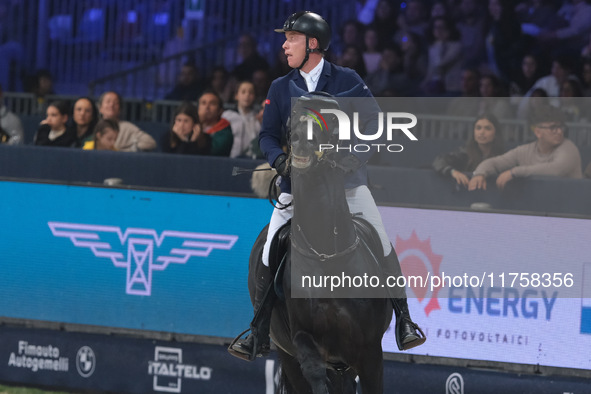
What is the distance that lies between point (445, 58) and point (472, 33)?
55 centimetres

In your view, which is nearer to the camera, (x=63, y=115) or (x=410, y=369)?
(x=410, y=369)

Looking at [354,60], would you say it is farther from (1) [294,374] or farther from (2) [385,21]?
(1) [294,374]

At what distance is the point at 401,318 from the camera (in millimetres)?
6531

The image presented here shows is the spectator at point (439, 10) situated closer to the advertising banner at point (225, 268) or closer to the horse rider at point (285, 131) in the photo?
the advertising banner at point (225, 268)

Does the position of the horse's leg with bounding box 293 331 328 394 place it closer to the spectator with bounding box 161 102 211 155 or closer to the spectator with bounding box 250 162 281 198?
the spectator with bounding box 250 162 281 198

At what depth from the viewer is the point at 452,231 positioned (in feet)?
25.9

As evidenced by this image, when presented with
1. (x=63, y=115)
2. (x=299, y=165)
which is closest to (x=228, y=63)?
(x=63, y=115)

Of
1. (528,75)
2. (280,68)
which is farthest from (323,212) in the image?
(280,68)

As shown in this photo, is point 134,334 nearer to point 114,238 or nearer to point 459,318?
point 114,238

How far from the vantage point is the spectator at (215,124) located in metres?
9.78

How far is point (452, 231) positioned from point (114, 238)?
113 inches

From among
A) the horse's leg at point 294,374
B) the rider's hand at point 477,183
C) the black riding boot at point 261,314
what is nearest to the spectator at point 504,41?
the rider's hand at point 477,183

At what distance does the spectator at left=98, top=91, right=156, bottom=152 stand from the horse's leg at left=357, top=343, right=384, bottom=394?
14.5 ft

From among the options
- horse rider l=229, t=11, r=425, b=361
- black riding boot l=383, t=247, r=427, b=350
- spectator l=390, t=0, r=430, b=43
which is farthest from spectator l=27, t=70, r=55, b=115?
black riding boot l=383, t=247, r=427, b=350
